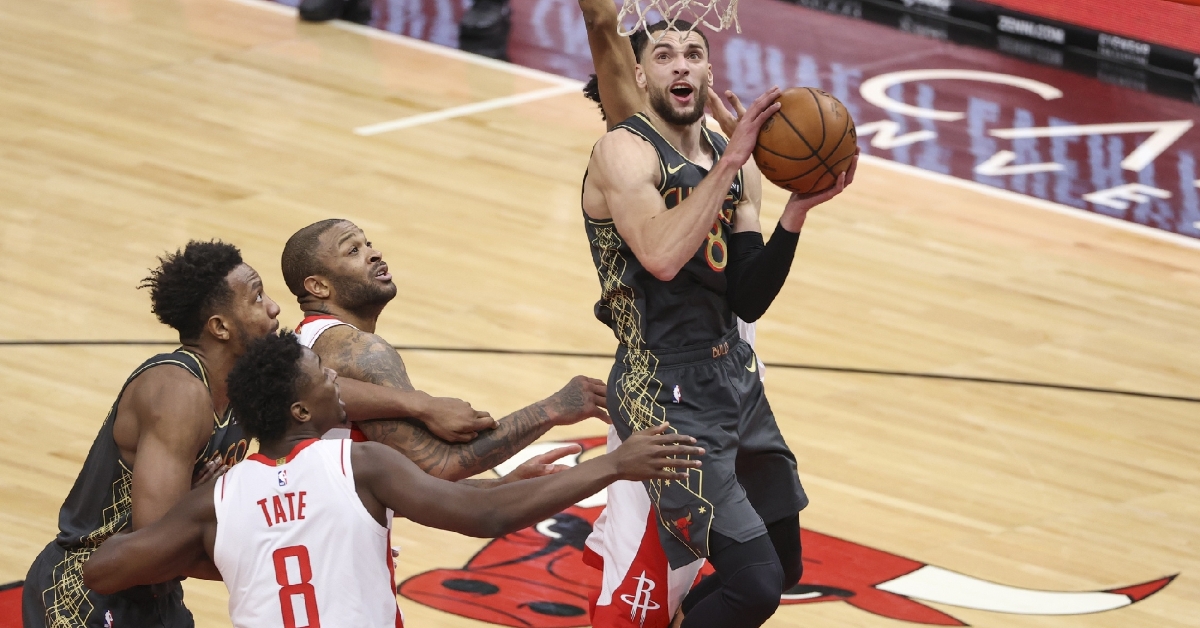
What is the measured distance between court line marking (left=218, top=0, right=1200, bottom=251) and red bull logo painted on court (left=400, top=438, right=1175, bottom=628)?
4496 mm

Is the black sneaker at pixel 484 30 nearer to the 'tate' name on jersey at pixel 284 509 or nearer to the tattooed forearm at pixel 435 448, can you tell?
the tattooed forearm at pixel 435 448

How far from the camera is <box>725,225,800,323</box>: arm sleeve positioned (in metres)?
4.77

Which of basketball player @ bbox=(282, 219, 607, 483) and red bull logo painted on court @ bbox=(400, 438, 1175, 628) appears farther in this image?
red bull logo painted on court @ bbox=(400, 438, 1175, 628)

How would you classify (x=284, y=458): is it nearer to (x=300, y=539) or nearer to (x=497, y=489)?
(x=300, y=539)

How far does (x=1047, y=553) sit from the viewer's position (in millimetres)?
6840

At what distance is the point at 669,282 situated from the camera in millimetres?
4879

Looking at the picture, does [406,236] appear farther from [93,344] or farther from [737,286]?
[737,286]

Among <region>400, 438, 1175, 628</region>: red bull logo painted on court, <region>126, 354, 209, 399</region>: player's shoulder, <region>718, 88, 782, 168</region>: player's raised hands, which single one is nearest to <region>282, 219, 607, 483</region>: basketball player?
<region>126, 354, 209, 399</region>: player's shoulder

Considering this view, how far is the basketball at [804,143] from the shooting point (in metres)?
4.65

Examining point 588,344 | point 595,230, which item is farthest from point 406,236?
point 595,230

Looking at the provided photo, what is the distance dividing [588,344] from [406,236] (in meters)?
1.72

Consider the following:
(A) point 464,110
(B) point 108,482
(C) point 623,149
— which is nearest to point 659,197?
(C) point 623,149

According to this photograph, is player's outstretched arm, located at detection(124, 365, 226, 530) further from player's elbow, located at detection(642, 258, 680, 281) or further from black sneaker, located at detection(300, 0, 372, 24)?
black sneaker, located at detection(300, 0, 372, 24)

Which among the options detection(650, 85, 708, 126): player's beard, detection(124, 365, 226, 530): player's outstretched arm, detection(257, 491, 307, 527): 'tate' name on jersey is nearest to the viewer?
detection(257, 491, 307, 527): 'tate' name on jersey
